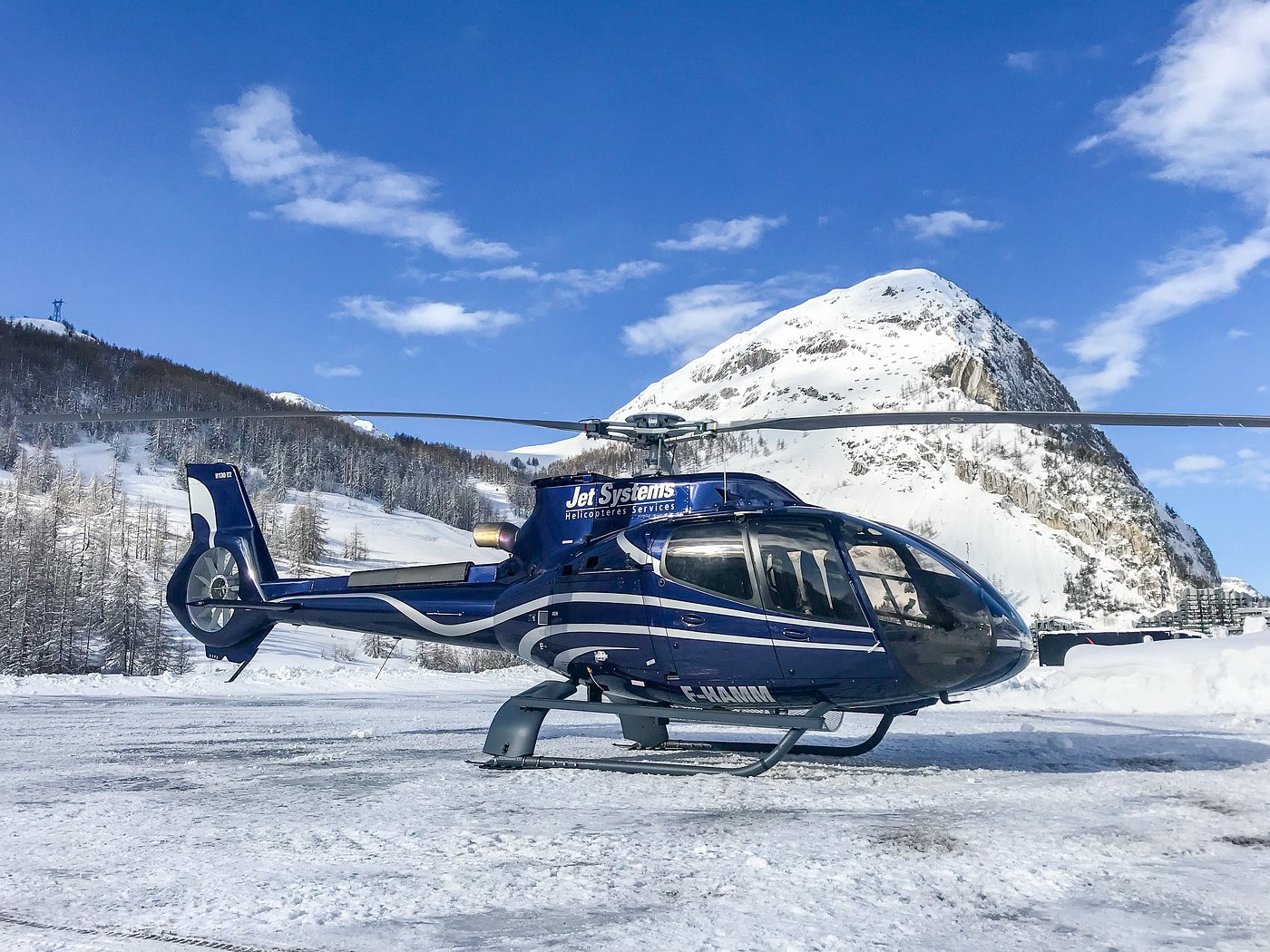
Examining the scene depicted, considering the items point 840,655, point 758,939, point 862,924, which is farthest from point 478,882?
point 840,655

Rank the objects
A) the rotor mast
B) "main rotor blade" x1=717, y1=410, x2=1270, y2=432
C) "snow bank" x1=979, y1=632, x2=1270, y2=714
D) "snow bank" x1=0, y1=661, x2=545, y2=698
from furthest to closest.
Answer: "snow bank" x1=0, y1=661, x2=545, y2=698 < "snow bank" x1=979, y1=632, x2=1270, y2=714 < the rotor mast < "main rotor blade" x1=717, y1=410, x2=1270, y2=432

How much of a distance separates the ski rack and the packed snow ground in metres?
0.19

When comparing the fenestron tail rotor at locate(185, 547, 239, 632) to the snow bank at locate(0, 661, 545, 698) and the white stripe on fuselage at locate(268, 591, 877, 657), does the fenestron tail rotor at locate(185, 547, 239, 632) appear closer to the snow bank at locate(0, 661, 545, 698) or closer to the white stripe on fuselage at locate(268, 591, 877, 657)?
the white stripe on fuselage at locate(268, 591, 877, 657)

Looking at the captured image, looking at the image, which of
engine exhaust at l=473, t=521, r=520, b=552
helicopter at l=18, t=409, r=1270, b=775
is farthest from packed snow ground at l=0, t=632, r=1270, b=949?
engine exhaust at l=473, t=521, r=520, b=552

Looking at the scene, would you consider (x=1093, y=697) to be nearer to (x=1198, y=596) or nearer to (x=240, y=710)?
(x=240, y=710)

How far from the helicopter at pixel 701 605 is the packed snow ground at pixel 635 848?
73 centimetres

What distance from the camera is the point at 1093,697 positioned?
51.0ft

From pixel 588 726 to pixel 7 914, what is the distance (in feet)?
31.3

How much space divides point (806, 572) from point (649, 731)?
9.63 feet

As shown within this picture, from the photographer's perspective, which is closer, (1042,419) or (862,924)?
(862,924)

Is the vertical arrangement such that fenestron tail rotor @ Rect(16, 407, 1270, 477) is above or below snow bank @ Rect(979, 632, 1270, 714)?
above

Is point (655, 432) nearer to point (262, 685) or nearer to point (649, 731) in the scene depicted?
point (649, 731)

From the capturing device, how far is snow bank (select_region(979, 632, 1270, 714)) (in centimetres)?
1398

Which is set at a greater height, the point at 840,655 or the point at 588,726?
the point at 840,655
